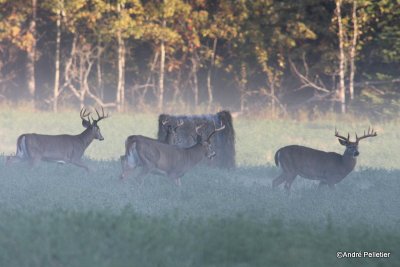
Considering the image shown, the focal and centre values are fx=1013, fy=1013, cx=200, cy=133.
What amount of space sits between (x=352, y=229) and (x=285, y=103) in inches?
1031

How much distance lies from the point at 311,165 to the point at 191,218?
18.1ft

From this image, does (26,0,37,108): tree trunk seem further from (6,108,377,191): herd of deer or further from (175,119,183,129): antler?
(6,108,377,191): herd of deer

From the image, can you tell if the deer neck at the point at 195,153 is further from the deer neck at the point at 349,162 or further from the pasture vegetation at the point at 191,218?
the deer neck at the point at 349,162

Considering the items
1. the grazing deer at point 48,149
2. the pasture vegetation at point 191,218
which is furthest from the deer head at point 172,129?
the grazing deer at point 48,149

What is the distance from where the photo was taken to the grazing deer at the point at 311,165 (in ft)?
59.7

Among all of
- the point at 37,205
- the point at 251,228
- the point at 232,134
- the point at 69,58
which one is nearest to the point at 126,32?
the point at 69,58

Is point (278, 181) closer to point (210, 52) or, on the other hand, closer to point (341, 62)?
point (341, 62)

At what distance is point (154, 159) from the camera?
18.0 m

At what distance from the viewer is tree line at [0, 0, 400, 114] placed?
1406 inches

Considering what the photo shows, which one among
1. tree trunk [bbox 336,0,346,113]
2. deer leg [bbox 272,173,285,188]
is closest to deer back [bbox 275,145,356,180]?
deer leg [bbox 272,173,285,188]

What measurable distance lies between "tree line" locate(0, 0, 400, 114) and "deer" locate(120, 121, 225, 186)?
56.5 feet

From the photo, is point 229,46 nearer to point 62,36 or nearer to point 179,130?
point 62,36

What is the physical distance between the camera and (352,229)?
1302cm

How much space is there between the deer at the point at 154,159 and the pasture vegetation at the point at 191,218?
0.24 m
